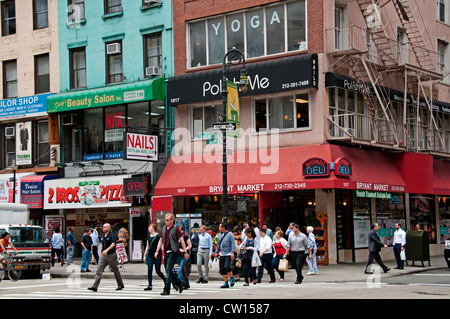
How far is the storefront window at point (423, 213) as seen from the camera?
32.0 metres

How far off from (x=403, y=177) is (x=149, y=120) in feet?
38.4

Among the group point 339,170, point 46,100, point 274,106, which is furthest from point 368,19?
point 46,100

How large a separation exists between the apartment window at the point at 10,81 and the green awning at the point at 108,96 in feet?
11.7

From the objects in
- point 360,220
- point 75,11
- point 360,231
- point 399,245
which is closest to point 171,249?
point 399,245

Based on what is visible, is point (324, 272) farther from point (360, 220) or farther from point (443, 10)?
point (443, 10)

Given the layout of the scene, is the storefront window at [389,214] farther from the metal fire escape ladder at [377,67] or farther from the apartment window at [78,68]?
the apartment window at [78,68]

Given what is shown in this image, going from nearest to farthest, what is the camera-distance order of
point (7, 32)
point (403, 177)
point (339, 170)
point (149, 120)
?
1. point (339, 170)
2. point (403, 177)
3. point (149, 120)
4. point (7, 32)

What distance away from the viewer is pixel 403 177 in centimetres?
2911

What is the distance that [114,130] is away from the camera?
105 feet

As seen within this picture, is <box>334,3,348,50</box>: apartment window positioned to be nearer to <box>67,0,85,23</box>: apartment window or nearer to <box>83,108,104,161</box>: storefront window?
<box>83,108,104,161</box>: storefront window

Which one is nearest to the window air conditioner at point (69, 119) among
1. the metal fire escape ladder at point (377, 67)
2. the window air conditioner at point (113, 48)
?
the window air conditioner at point (113, 48)

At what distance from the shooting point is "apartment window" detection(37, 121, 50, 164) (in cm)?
3456

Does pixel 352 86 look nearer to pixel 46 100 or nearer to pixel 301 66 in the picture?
pixel 301 66

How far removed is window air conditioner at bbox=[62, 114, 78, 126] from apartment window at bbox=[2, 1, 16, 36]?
249 inches
